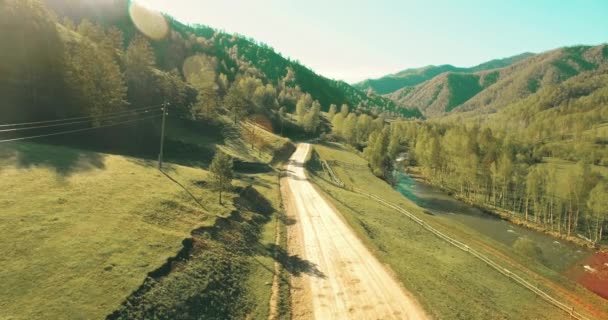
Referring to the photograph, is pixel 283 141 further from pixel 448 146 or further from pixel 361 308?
pixel 361 308

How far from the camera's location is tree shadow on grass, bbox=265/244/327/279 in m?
31.7

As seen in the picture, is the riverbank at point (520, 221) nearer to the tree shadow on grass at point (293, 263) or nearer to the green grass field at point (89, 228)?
the green grass field at point (89, 228)

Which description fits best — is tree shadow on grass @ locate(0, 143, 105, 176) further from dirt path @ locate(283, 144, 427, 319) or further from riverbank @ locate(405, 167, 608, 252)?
riverbank @ locate(405, 167, 608, 252)

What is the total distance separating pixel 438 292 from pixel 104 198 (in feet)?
109

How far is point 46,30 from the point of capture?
6328cm

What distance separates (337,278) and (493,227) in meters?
64.8

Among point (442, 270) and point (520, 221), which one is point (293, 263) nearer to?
point (442, 270)

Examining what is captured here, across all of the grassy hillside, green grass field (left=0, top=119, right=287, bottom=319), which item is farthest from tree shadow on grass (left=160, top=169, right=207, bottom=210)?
the grassy hillside

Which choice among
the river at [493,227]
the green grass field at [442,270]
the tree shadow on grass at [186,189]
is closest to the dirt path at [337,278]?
the green grass field at [442,270]

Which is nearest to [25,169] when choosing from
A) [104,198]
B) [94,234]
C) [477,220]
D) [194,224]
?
[104,198]

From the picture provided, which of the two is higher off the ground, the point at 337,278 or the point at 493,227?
the point at 337,278

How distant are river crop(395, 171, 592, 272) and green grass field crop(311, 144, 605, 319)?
18.4 meters

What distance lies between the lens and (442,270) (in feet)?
119

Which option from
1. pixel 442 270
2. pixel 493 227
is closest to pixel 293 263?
pixel 442 270
